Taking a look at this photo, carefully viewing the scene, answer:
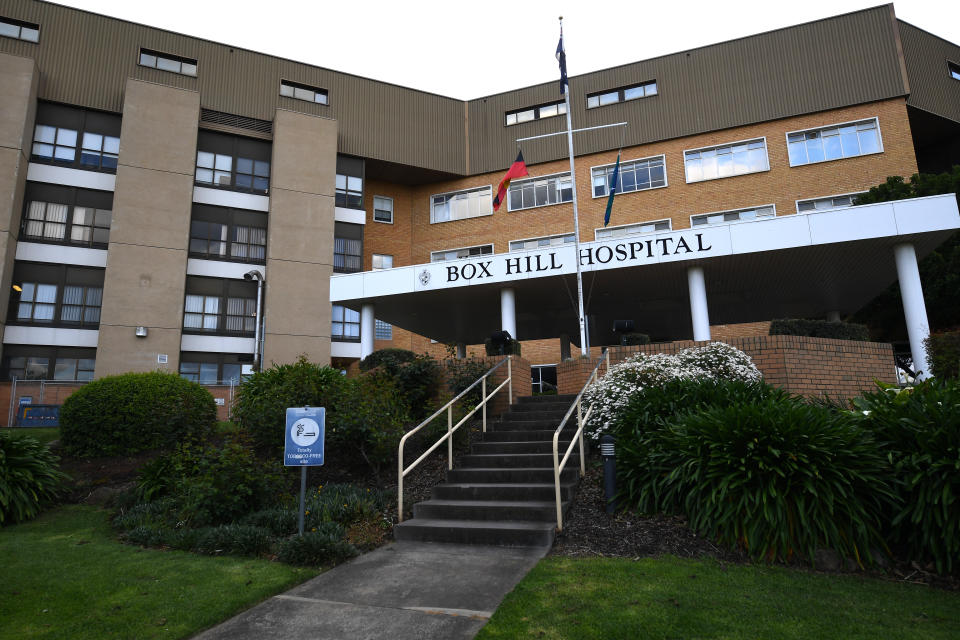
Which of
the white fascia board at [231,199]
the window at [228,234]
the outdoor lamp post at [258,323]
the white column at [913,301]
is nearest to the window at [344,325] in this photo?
the outdoor lamp post at [258,323]

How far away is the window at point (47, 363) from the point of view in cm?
2505

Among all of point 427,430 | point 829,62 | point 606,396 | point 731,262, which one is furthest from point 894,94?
point 427,430

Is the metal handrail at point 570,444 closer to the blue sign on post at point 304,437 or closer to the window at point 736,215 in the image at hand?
the blue sign on post at point 304,437

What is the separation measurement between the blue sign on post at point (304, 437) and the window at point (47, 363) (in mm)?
23454

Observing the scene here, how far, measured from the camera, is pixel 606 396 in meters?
9.45

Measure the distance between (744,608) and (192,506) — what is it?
6.22 meters

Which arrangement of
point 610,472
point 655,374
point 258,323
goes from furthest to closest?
point 258,323 < point 655,374 < point 610,472

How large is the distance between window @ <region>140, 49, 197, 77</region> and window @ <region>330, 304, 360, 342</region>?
529 inches

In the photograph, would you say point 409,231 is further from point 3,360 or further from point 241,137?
point 3,360

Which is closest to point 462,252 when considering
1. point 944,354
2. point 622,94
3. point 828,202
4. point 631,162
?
point 631,162

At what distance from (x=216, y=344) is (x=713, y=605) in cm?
2712

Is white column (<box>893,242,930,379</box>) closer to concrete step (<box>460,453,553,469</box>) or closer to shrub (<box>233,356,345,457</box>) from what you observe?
concrete step (<box>460,453,553,469</box>)

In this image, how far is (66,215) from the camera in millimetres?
27141

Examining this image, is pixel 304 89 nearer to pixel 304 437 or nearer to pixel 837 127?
pixel 837 127
